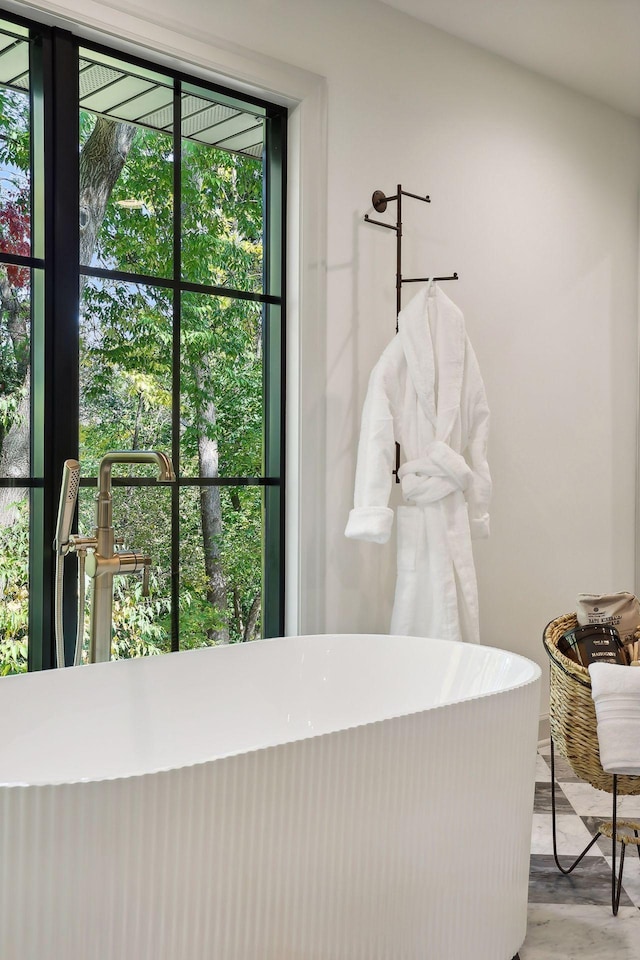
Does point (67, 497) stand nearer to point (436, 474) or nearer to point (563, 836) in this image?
point (436, 474)

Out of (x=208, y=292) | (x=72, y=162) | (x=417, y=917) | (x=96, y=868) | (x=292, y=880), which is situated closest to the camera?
(x=96, y=868)

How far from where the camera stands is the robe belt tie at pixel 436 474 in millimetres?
2500

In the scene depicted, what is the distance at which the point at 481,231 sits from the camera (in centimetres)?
304

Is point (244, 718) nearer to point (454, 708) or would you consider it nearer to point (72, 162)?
point (454, 708)

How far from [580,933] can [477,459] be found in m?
1.30

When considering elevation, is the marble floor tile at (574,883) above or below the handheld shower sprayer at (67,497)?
below

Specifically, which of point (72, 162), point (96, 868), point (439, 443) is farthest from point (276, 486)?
point (96, 868)

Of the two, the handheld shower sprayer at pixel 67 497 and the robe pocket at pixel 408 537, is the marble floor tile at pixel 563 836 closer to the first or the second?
the robe pocket at pixel 408 537

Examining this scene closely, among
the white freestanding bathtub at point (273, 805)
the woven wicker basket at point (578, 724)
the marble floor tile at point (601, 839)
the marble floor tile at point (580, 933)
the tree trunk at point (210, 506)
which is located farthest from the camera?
the tree trunk at point (210, 506)

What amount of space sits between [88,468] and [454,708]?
1154mm

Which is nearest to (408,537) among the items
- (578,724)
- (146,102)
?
(578,724)

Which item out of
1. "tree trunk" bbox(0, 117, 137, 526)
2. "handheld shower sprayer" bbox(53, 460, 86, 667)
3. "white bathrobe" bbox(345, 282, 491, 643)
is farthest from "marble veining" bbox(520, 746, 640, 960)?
"tree trunk" bbox(0, 117, 137, 526)

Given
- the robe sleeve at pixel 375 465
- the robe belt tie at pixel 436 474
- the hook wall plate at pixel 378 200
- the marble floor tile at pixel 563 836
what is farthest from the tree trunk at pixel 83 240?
the marble floor tile at pixel 563 836

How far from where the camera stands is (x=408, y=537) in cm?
256
